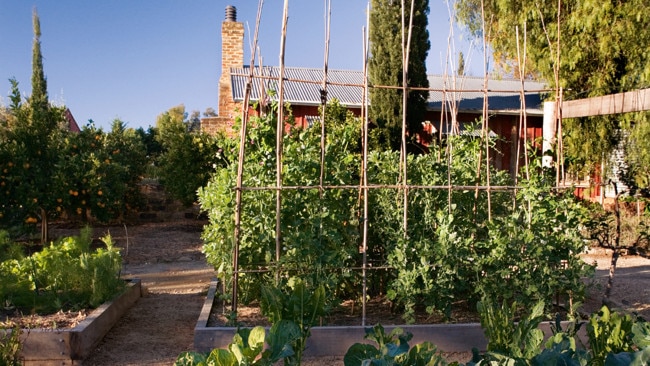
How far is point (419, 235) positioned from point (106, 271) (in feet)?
9.39

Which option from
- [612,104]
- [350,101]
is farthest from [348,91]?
[612,104]

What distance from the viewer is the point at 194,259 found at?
10367 mm

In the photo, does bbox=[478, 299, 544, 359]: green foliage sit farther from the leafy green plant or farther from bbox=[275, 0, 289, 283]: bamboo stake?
bbox=[275, 0, 289, 283]: bamboo stake

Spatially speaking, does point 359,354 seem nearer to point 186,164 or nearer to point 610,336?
point 610,336

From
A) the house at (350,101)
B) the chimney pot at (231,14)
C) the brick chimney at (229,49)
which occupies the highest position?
the chimney pot at (231,14)

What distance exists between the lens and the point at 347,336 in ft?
16.4

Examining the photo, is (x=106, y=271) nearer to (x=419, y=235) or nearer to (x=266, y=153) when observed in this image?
(x=266, y=153)

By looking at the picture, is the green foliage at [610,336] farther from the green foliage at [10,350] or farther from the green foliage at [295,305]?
the green foliage at [10,350]

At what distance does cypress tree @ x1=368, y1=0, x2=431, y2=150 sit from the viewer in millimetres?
15289

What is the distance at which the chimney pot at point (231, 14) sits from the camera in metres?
18.0

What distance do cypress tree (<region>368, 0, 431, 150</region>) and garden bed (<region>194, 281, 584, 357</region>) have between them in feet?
33.1

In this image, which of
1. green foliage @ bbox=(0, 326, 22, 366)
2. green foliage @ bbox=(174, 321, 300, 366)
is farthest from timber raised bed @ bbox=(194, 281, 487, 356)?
green foliage @ bbox=(174, 321, 300, 366)

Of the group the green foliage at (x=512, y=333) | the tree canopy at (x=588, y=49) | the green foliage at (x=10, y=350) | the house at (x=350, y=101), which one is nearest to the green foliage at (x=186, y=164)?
the house at (x=350, y=101)

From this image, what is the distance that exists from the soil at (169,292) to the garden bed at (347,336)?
96 mm
